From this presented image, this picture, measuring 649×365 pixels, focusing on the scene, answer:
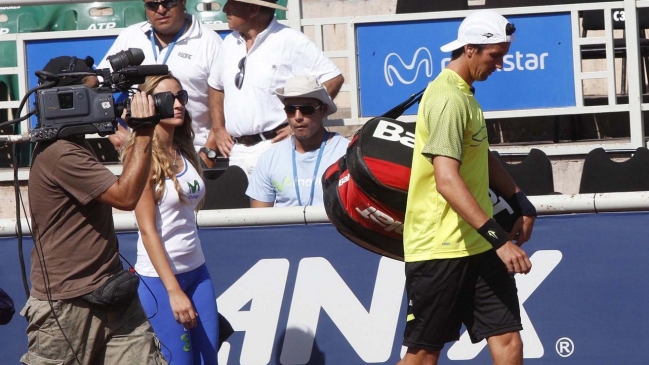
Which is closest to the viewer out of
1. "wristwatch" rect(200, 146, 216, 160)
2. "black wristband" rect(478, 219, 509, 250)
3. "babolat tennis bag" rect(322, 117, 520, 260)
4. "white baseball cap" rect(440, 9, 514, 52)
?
Result: "black wristband" rect(478, 219, 509, 250)

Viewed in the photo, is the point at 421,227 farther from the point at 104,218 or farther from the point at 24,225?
the point at 24,225

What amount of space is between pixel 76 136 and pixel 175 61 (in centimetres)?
308

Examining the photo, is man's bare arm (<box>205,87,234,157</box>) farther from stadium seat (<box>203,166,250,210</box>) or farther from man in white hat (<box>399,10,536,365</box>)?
man in white hat (<box>399,10,536,365</box>)

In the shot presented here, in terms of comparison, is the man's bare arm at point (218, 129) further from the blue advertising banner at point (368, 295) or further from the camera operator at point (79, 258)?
the camera operator at point (79, 258)

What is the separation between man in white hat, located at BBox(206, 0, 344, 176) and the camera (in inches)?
298

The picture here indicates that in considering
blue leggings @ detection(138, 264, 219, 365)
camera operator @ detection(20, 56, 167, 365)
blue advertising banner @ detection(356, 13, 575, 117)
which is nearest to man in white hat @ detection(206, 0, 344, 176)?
blue advertising banner @ detection(356, 13, 575, 117)

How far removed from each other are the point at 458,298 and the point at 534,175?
8.00ft

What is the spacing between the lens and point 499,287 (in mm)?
4949

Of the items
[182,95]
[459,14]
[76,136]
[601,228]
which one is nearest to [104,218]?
[76,136]

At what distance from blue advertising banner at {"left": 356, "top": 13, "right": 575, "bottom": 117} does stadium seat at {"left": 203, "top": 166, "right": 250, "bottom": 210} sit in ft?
4.37

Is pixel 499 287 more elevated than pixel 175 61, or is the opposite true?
pixel 175 61

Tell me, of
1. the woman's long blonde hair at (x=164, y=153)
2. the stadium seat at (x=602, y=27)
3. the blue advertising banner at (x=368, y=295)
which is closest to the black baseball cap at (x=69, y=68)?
the woman's long blonde hair at (x=164, y=153)

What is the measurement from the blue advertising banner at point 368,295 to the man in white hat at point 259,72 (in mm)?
1332

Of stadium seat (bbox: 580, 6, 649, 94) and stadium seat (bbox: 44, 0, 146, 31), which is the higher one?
stadium seat (bbox: 44, 0, 146, 31)
